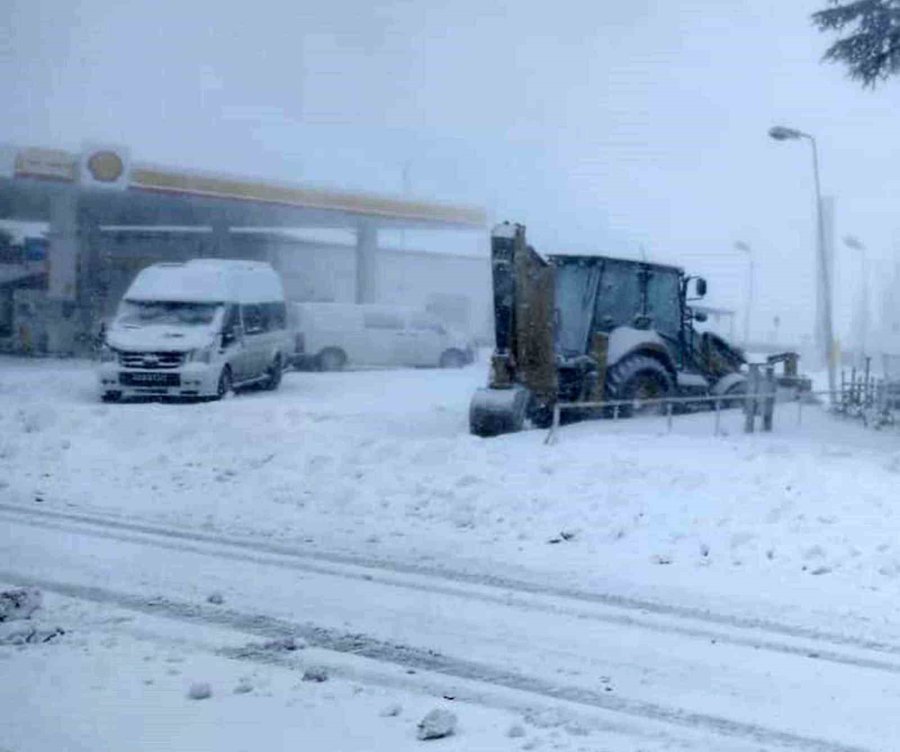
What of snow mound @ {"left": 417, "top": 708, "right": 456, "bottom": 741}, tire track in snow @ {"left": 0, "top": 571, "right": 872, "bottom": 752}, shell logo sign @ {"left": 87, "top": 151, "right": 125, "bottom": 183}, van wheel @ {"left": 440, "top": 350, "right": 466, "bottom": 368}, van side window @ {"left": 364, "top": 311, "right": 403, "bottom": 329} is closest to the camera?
snow mound @ {"left": 417, "top": 708, "right": 456, "bottom": 741}

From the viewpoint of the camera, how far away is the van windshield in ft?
72.2

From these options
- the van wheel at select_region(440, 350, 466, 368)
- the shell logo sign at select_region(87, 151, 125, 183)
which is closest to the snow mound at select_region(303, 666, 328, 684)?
the shell logo sign at select_region(87, 151, 125, 183)

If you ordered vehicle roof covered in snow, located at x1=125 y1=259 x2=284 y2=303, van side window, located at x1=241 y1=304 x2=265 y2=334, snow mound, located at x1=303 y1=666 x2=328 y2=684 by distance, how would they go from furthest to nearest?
van side window, located at x1=241 y1=304 x2=265 y2=334 → vehicle roof covered in snow, located at x1=125 y1=259 x2=284 y2=303 → snow mound, located at x1=303 y1=666 x2=328 y2=684

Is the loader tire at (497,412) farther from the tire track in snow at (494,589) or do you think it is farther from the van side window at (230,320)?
the van side window at (230,320)

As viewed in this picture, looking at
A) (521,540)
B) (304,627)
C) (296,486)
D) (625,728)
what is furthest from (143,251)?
(625,728)

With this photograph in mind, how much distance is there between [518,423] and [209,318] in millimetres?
7212

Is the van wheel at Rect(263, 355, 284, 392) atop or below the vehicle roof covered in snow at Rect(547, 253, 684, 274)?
below

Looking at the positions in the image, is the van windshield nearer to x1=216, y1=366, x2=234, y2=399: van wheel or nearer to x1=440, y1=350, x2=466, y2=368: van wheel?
x1=216, y1=366, x2=234, y2=399: van wheel

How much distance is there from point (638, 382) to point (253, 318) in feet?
24.0

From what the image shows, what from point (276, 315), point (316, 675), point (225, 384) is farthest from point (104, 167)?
point (316, 675)

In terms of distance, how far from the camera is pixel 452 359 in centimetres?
3094

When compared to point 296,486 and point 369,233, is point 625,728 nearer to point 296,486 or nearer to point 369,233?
point 296,486

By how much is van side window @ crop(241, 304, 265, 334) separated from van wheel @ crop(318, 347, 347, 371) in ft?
19.2

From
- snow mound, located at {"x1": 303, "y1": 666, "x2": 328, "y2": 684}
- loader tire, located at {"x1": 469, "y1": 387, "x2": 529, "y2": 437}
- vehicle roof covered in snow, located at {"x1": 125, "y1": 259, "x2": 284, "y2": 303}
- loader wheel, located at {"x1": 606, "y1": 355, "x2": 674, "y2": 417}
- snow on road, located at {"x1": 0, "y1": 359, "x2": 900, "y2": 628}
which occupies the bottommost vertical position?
snow mound, located at {"x1": 303, "y1": 666, "x2": 328, "y2": 684}
